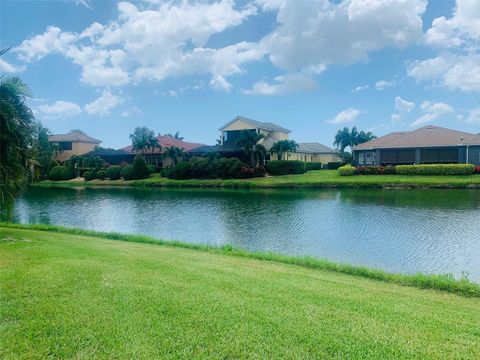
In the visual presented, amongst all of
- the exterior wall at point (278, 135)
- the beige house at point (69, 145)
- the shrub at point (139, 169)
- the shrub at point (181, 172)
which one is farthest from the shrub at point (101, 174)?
the exterior wall at point (278, 135)

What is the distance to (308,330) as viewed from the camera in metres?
4.28

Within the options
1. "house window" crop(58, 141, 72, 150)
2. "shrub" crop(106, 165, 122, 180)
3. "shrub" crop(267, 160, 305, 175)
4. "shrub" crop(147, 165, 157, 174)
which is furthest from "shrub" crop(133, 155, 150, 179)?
"house window" crop(58, 141, 72, 150)

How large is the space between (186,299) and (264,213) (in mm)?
18561

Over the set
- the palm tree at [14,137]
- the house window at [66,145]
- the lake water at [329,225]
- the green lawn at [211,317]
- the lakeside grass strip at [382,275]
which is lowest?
the lake water at [329,225]

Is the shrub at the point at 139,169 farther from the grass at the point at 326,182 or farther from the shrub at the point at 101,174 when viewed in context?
the shrub at the point at 101,174

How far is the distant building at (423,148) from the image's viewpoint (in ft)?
145

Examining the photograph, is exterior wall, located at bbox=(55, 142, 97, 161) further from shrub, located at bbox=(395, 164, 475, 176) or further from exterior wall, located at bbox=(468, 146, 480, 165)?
exterior wall, located at bbox=(468, 146, 480, 165)

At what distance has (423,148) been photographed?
153ft

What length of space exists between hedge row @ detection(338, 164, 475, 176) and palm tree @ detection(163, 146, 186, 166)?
1010 inches

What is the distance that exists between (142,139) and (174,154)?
322 inches

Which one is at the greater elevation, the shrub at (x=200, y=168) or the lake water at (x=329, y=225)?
the shrub at (x=200, y=168)

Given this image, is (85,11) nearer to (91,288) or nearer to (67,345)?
(91,288)

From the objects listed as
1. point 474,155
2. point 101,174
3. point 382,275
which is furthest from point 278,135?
point 382,275

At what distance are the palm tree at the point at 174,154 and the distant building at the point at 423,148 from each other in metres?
26.6
